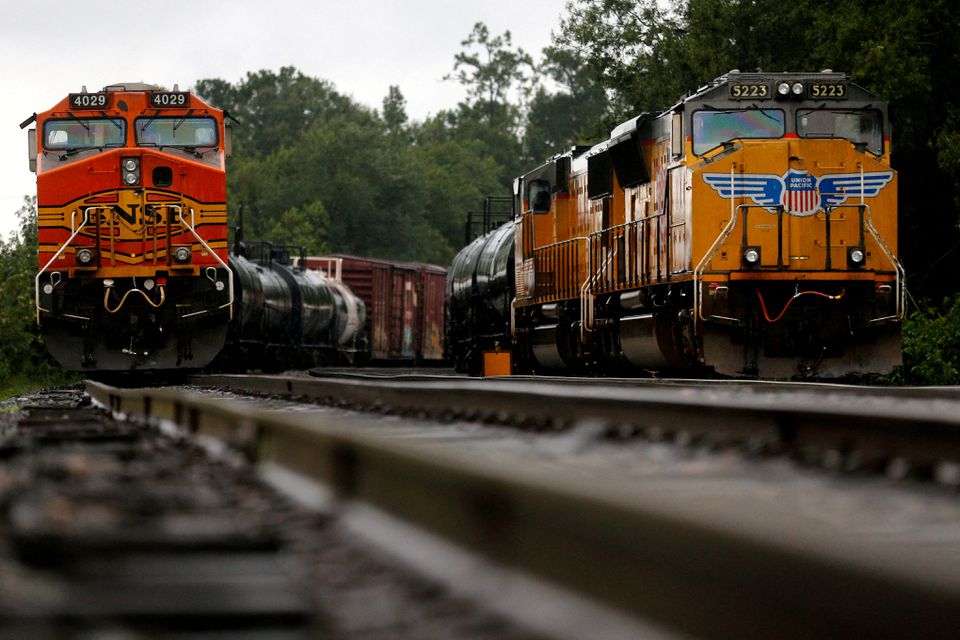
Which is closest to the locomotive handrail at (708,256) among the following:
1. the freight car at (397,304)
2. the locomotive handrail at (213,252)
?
the locomotive handrail at (213,252)

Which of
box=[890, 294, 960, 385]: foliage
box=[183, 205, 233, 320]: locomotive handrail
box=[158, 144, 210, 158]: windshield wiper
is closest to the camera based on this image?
box=[183, 205, 233, 320]: locomotive handrail

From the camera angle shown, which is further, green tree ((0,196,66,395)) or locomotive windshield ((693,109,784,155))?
green tree ((0,196,66,395))

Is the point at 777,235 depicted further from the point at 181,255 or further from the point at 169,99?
the point at 169,99

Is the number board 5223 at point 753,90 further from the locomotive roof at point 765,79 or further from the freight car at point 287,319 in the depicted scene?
the freight car at point 287,319

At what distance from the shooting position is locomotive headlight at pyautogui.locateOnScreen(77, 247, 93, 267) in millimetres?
20688

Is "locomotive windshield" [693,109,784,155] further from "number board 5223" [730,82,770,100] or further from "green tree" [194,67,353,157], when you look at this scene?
"green tree" [194,67,353,157]

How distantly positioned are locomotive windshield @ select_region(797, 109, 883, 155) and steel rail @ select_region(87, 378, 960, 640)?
14409mm

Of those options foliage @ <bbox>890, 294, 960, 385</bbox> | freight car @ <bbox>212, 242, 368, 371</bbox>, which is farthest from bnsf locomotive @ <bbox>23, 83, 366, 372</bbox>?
foliage @ <bbox>890, 294, 960, 385</bbox>

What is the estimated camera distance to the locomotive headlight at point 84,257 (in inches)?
814

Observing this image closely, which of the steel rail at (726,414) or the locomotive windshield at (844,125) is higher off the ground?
the locomotive windshield at (844,125)

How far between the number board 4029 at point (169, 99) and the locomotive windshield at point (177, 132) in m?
0.23

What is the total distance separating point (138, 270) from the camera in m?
21.0

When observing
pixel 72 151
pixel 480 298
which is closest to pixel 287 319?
pixel 480 298

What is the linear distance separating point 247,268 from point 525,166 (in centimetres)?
9887
